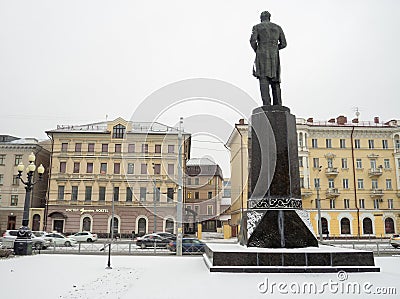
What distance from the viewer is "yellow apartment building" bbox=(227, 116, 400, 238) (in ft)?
133

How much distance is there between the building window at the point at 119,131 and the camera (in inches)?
1672

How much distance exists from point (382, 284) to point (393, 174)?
40529 millimetres

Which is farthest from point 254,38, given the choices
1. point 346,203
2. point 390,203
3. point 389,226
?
point 390,203

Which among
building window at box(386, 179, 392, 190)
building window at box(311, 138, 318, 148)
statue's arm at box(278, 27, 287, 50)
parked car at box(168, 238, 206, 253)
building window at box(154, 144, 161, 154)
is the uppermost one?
building window at box(311, 138, 318, 148)

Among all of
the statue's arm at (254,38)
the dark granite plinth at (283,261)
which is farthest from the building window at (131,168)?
the dark granite plinth at (283,261)

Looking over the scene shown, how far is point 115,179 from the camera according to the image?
4166 centimetres

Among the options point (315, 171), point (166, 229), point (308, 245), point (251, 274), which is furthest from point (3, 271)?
point (315, 171)

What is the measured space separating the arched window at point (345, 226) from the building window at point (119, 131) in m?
26.6

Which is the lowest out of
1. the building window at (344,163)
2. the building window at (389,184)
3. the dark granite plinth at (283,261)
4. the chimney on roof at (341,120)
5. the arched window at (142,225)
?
the dark granite plinth at (283,261)

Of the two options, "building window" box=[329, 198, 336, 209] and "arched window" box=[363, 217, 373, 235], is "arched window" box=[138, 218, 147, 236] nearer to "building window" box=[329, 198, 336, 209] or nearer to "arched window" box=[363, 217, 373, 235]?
"building window" box=[329, 198, 336, 209]

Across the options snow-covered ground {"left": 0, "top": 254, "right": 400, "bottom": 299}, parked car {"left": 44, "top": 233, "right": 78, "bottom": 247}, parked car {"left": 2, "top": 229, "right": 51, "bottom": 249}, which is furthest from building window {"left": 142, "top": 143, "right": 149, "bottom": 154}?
snow-covered ground {"left": 0, "top": 254, "right": 400, "bottom": 299}

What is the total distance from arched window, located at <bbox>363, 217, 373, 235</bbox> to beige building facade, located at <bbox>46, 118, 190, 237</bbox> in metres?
21.0

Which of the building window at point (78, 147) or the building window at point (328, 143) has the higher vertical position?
the building window at point (328, 143)

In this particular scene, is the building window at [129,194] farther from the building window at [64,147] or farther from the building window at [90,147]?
→ the building window at [64,147]
